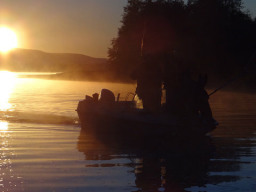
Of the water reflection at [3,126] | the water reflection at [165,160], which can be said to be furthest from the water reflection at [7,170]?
the water reflection at [3,126]

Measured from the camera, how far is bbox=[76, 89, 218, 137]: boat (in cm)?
1400

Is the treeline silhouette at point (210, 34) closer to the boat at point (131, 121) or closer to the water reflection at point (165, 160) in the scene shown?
the boat at point (131, 121)

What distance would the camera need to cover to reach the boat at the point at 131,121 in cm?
1400

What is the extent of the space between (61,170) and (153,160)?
2427 mm

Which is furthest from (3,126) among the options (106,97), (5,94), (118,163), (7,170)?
(5,94)

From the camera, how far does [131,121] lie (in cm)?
1470

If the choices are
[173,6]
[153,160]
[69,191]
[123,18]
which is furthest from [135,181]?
[123,18]

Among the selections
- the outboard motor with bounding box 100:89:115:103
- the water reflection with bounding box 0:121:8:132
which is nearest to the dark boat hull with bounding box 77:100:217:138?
the outboard motor with bounding box 100:89:115:103

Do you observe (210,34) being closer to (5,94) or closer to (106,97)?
(5,94)

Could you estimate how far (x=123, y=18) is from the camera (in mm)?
71562

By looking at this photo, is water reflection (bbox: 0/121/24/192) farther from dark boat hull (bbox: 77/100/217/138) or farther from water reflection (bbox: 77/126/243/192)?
dark boat hull (bbox: 77/100/217/138)

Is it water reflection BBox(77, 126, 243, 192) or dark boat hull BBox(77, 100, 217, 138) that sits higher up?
dark boat hull BBox(77, 100, 217, 138)

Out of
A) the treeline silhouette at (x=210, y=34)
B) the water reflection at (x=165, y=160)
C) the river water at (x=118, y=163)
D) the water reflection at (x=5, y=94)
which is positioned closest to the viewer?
the river water at (x=118, y=163)

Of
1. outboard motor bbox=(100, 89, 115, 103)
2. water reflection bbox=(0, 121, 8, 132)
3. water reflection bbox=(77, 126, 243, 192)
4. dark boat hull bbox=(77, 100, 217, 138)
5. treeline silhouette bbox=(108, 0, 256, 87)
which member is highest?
treeline silhouette bbox=(108, 0, 256, 87)
